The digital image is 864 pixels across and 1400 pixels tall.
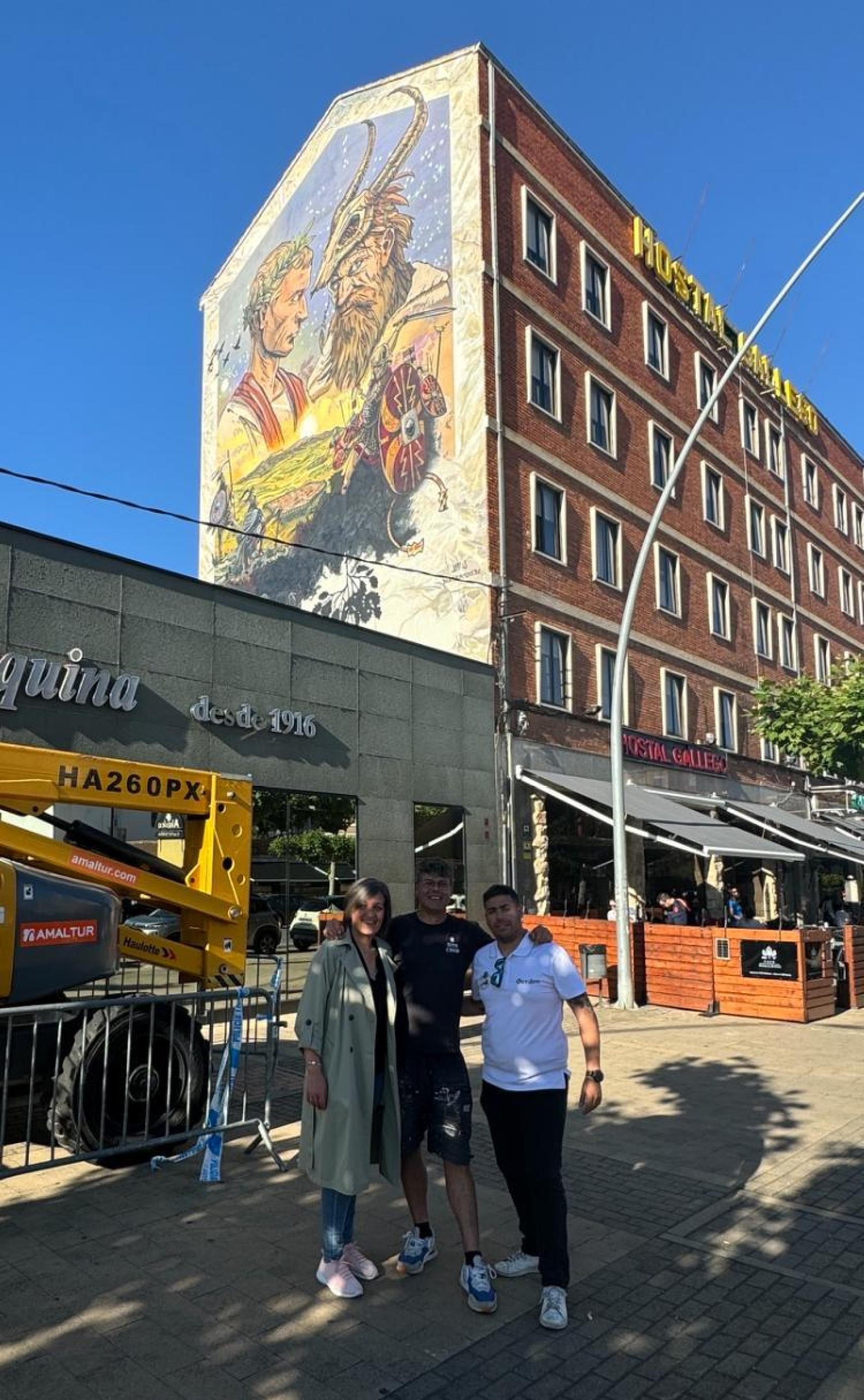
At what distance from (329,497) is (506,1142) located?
63.3 feet

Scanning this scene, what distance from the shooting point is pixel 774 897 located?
27.8 m

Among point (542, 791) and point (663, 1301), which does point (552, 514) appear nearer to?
point (542, 791)

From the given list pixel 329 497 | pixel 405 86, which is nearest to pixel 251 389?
pixel 329 497

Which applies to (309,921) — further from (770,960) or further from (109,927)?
(109,927)

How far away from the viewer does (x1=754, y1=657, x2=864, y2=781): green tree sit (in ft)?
78.3

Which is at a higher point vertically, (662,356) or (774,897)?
(662,356)

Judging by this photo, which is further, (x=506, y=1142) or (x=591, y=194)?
(x=591, y=194)

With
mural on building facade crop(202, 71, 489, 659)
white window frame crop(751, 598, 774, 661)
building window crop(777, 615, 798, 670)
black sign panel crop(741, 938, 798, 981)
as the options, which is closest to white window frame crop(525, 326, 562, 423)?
mural on building facade crop(202, 71, 489, 659)

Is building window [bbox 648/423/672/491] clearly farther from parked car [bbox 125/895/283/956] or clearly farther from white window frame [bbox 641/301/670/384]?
parked car [bbox 125/895/283/956]

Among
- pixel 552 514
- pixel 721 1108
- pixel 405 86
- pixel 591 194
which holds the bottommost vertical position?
pixel 721 1108

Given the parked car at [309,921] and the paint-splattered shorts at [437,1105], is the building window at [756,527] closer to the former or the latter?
the parked car at [309,921]

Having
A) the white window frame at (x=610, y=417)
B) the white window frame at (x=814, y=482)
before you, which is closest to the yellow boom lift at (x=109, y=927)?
the white window frame at (x=610, y=417)

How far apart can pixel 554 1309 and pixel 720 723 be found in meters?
23.8

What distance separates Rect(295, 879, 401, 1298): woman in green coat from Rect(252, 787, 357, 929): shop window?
31.6 ft
